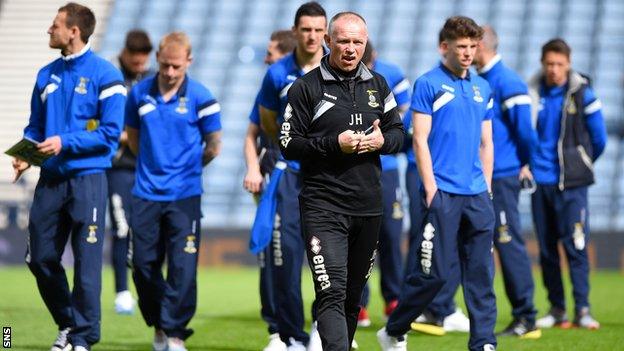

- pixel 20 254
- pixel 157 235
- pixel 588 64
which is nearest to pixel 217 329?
pixel 157 235

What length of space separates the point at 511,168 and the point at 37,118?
3.88 metres

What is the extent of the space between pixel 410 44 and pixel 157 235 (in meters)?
23.2

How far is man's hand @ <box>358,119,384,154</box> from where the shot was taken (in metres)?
6.71

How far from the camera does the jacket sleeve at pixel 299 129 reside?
22.3ft

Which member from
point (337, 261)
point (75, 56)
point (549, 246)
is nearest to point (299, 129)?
point (337, 261)

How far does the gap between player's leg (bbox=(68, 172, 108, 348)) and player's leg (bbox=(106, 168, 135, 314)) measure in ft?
11.7

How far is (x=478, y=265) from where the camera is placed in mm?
8102

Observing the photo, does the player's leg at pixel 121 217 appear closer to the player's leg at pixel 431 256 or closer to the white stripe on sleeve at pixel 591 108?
the white stripe on sleeve at pixel 591 108

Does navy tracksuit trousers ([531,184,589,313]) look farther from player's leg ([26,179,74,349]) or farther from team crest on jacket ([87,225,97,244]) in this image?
player's leg ([26,179,74,349])

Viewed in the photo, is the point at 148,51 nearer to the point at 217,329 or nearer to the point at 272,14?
the point at 217,329

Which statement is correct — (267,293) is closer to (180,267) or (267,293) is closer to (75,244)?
(180,267)

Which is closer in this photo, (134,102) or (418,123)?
(418,123)

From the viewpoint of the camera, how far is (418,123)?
26.8ft

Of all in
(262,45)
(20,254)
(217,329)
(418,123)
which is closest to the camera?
(418,123)
